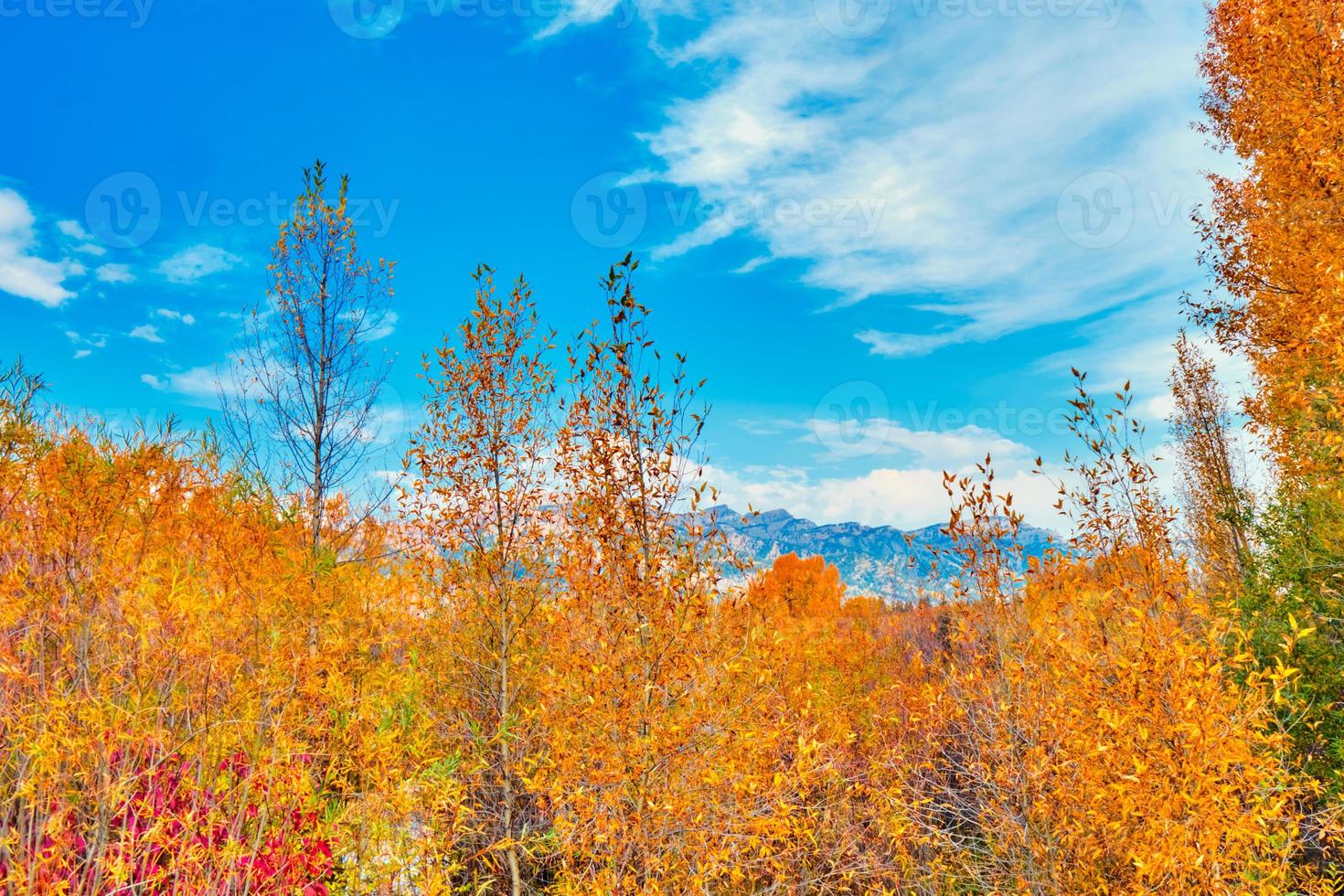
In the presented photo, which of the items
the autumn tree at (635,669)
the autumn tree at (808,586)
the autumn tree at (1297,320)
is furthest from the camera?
the autumn tree at (808,586)

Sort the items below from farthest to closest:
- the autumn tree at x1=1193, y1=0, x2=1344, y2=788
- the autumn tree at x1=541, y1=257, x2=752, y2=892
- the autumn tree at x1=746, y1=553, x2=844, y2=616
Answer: the autumn tree at x1=746, y1=553, x2=844, y2=616 < the autumn tree at x1=1193, y1=0, x2=1344, y2=788 < the autumn tree at x1=541, y1=257, x2=752, y2=892

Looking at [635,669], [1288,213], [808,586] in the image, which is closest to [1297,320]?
[1288,213]

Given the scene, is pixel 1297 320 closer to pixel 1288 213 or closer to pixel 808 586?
pixel 1288 213

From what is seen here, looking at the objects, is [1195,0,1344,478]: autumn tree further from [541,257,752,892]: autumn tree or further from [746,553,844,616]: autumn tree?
[746,553,844,616]: autumn tree

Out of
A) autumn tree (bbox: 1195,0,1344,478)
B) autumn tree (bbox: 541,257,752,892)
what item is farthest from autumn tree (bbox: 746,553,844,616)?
autumn tree (bbox: 541,257,752,892)

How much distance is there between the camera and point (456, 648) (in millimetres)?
9484

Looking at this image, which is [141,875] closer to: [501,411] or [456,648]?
[456,648]

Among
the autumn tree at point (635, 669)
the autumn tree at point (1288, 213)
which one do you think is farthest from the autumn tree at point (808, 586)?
the autumn tree at point (635, 669)

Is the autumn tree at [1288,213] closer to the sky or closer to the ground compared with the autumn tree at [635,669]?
closer to the sky

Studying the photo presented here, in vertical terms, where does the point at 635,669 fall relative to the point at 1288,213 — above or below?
below

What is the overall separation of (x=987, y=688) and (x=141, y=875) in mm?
7455

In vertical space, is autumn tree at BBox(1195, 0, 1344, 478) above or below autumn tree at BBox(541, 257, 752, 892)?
above

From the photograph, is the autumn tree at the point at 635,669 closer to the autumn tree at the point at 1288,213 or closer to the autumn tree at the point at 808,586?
the autumn tree at the point at 1288,213

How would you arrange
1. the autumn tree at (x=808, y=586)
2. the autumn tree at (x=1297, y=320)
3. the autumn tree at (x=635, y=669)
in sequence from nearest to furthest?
the autumn tree at (x=635, y=669)
the autumn tree at (x=1297, y=320)
the autumn tree at (x=808, y=586)
